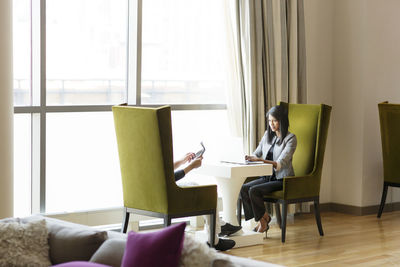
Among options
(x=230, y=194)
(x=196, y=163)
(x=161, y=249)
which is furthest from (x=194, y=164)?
(x=161, y=249)

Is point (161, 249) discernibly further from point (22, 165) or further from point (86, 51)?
point (86, 51)

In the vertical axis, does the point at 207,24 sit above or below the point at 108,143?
above

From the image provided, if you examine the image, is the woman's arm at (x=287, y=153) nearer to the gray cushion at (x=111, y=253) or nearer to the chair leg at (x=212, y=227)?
the chair leg at (x=212, y=227)

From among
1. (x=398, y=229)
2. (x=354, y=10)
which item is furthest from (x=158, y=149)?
(x=354, y=10)

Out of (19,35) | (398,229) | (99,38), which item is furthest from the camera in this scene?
(398,229)

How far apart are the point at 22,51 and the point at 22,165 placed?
1012mm

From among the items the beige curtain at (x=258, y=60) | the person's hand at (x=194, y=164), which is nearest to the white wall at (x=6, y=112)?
the person's hand at (x=194, y=164)

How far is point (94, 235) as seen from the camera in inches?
133

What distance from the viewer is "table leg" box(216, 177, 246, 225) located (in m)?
6.05

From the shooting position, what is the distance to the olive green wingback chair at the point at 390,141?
722 cm

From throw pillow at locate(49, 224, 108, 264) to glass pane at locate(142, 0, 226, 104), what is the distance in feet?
11.1

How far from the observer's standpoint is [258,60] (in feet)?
22.9

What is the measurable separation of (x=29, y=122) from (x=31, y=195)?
2.16 ft

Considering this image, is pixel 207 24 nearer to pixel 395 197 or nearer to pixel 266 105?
pixel 266 105
